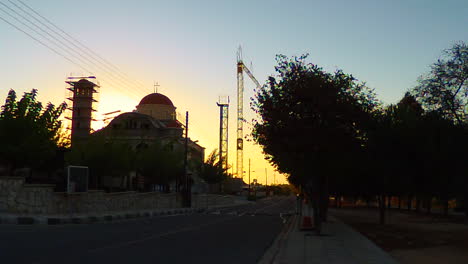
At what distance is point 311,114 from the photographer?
71.1ft

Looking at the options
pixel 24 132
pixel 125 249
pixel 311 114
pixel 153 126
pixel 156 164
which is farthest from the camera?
pixel 153 126

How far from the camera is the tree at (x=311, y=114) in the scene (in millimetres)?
21203

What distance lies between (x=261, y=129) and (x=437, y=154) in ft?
34.1

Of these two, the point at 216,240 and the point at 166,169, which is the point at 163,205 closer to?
the point at 166,169

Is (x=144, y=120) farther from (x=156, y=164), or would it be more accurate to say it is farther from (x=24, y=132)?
(x=24, y=132)

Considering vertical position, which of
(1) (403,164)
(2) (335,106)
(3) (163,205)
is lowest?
(3) (163,205)

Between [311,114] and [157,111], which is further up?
[157,111]

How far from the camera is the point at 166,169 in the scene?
56.8m

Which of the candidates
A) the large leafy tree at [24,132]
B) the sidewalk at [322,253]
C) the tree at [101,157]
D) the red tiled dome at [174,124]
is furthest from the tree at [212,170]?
the sidewalk at [322,253]

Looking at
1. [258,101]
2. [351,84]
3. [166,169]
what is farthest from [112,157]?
[351,84]

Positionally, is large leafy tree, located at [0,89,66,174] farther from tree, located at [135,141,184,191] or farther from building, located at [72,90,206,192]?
building, located at [72,90,206,192]

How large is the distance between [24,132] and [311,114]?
84.1 ft

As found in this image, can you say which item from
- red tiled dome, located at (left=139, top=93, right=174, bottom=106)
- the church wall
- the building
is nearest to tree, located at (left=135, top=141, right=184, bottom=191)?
the building

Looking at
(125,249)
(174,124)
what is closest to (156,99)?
(174,124)
